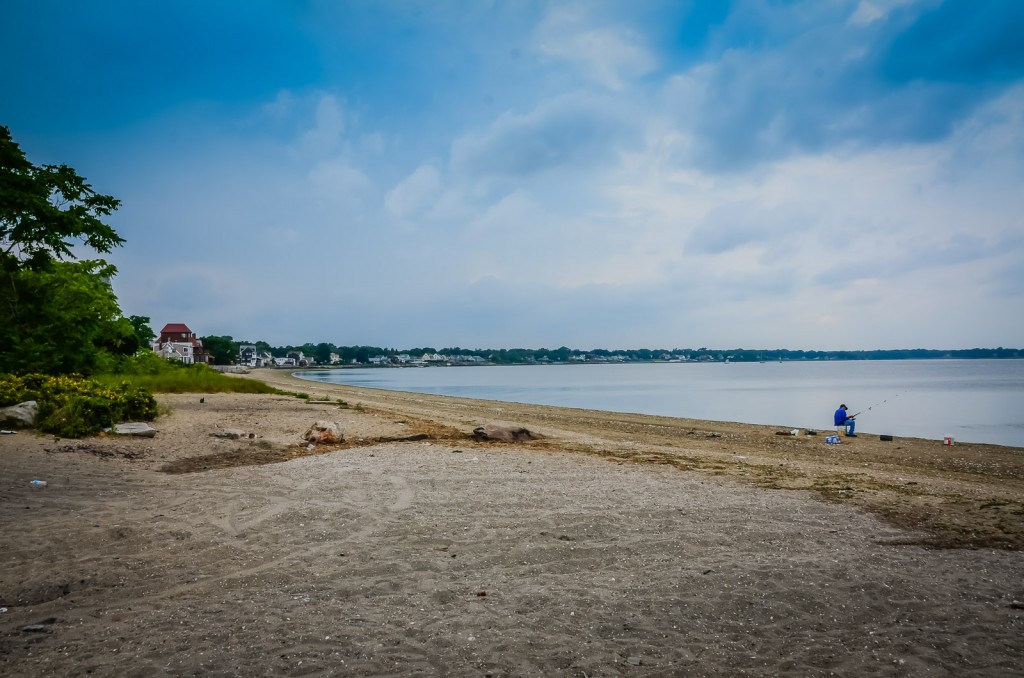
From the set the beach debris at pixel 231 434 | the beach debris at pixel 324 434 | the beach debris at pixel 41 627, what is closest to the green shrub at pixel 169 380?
the beach debris at pixel 231 434

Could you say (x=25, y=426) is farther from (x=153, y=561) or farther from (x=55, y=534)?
(x=153, y=561)

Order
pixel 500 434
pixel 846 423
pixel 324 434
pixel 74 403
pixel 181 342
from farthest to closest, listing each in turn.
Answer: pixel 181 342 → pixel 846 423 → pixel 500 434 → pixel 324 434 → pixel 74 403

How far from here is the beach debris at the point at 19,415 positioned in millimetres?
13031

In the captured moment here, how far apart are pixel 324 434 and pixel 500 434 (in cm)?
473

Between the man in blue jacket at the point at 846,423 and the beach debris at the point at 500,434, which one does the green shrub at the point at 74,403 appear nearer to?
the beach debris at the point at 500,434

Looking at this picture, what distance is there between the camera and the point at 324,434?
48.6ft

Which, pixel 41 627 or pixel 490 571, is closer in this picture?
pixel 41 627

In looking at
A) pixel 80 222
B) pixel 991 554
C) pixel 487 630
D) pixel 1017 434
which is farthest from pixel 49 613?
pixel 1017 434

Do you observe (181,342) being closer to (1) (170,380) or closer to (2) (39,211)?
(1) (170,380)

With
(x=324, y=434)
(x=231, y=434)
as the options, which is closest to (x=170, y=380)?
(x=231, y=434)

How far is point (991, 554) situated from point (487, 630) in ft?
19.8

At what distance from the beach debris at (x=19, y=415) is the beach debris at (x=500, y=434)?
10608mm

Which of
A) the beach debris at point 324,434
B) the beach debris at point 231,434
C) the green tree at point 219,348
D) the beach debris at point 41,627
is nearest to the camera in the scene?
the beach debris at point 41,627

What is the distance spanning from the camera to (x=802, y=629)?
15.5 feet
